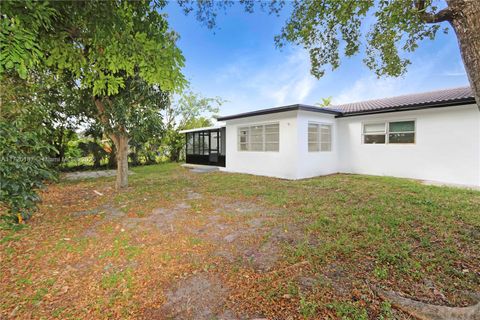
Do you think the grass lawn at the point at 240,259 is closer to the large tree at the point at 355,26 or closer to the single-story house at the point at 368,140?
the large tree at the point at 355,26

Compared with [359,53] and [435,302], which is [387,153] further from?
[435,302]

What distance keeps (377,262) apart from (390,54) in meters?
5.08

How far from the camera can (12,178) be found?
185cm

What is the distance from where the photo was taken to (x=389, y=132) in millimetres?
9539

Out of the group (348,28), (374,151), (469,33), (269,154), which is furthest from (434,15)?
(374,151)

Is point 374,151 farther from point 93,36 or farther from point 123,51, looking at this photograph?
point 93,36

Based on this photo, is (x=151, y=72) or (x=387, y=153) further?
(x=387, y=153)

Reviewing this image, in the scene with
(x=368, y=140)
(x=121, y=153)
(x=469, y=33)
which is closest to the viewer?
(x=469, y=33)

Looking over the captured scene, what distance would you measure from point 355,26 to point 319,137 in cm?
550

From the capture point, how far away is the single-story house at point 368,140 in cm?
789

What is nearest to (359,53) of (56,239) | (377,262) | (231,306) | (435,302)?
(377,262)

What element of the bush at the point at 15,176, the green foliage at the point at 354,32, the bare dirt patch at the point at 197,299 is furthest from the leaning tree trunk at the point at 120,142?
the bare dirt patch at the point at 197,299

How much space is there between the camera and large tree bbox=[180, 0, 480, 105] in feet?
12.7

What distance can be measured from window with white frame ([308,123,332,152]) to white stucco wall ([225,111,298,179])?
959mm
